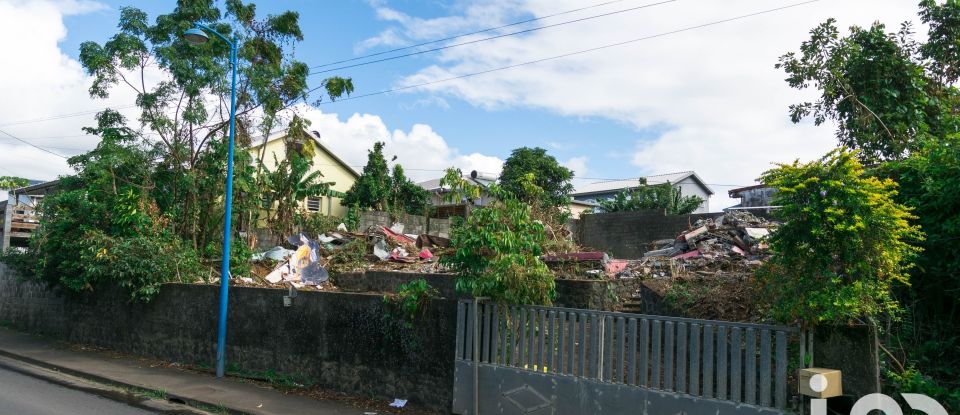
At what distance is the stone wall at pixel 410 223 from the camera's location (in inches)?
852

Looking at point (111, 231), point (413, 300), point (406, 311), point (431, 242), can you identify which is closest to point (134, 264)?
point (111, 231)

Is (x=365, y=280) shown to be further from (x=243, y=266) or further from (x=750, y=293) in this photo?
(x=750, y=293)

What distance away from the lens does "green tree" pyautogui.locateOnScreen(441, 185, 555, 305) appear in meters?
8.08

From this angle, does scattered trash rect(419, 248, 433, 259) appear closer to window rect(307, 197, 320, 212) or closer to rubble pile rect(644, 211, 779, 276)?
rubble pile rect(644, 211, 779, 276)

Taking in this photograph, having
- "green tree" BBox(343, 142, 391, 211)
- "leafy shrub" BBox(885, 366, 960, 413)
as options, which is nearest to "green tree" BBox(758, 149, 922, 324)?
"leafy shrub" BBox(885, 366, 960, 413)

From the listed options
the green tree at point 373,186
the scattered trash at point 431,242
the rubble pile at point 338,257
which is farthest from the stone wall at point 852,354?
the green tree at point 373,186

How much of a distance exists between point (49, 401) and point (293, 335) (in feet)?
12.1

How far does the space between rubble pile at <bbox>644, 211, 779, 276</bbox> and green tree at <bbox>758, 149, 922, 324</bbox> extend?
4.31m

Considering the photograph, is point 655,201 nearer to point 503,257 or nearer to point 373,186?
point 373,186

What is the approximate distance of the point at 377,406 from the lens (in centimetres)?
929

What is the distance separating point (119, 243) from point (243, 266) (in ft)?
9.00

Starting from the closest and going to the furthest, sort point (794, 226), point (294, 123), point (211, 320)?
point (794, 226) → point (211, 320) → point (294, 123)

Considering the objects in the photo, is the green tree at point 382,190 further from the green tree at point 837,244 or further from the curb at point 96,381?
the green tree at point 837,244

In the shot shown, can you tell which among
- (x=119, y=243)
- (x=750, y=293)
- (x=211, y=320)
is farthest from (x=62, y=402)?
(x=750, y=293)
